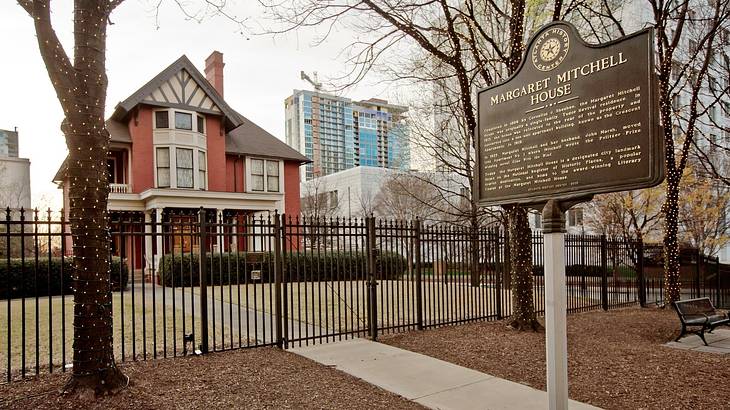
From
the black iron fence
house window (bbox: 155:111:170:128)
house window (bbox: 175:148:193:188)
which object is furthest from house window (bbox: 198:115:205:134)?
the black iron fence

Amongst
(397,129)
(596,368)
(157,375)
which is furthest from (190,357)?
(397,129)

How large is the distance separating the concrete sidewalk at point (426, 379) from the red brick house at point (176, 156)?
16939mm

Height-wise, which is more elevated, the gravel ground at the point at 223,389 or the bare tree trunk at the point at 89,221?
the bare tree trunk at the point at 89,221

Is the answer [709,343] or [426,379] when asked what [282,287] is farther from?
[709,343]

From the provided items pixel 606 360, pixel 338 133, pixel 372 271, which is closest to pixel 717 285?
pixel 606 360

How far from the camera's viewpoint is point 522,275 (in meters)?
9.98

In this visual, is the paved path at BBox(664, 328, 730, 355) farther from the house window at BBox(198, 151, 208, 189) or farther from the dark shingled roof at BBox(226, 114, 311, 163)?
the dark shingled roof at BBox(226, 114, 311, 163)

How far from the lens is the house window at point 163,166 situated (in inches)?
995

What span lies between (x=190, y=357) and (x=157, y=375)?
1.11 meters

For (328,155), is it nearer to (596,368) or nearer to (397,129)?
(397,129)

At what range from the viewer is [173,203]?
23.8 meters

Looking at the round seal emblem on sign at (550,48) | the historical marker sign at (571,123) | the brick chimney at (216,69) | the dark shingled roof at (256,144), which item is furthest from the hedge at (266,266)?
the brick chimney at (216,69)

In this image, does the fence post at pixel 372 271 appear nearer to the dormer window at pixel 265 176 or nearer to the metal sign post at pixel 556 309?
the metal sign post at pixel 556 309

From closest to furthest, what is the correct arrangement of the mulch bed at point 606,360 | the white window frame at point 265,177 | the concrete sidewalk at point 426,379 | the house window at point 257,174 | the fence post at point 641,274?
the concrete sidewalk at point 426,379 → the mulch bed at point 606,360 → the fence post at point 641,274 → the white window frame at point 265,177 → the house window at point 257,174
